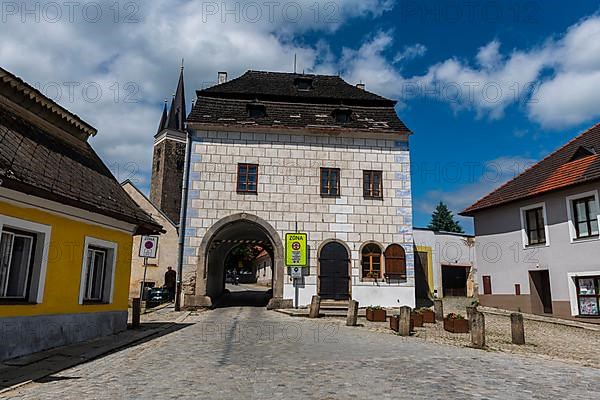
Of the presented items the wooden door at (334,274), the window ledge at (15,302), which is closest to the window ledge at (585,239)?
the wooden door at (334,274)

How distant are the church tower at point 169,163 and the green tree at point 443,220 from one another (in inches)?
1495

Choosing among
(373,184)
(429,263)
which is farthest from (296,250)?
(429,263)

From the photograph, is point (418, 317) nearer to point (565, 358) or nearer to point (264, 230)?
point (565, 358)

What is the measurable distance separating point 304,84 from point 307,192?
678cm

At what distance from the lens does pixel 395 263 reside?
21.4 m

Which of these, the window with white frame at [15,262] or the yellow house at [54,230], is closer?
the yellow house at [54,230]

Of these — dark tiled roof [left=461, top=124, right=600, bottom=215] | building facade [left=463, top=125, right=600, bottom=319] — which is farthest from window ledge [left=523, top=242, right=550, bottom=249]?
dark tiled roof [left=461, top=124, right=600, bottom=215]

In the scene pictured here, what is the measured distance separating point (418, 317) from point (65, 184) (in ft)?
35.2

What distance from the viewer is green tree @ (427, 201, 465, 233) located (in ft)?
233

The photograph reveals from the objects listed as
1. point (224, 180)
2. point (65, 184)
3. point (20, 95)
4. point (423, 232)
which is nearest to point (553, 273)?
point (423, 232)

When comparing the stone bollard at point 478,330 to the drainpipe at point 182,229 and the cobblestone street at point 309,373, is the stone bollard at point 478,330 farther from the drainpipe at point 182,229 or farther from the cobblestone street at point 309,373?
the drainpipe at point 182,229

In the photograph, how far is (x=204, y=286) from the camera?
2059cm

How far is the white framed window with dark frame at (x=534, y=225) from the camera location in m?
19.3

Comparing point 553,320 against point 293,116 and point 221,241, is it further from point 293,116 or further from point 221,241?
point 221,241
